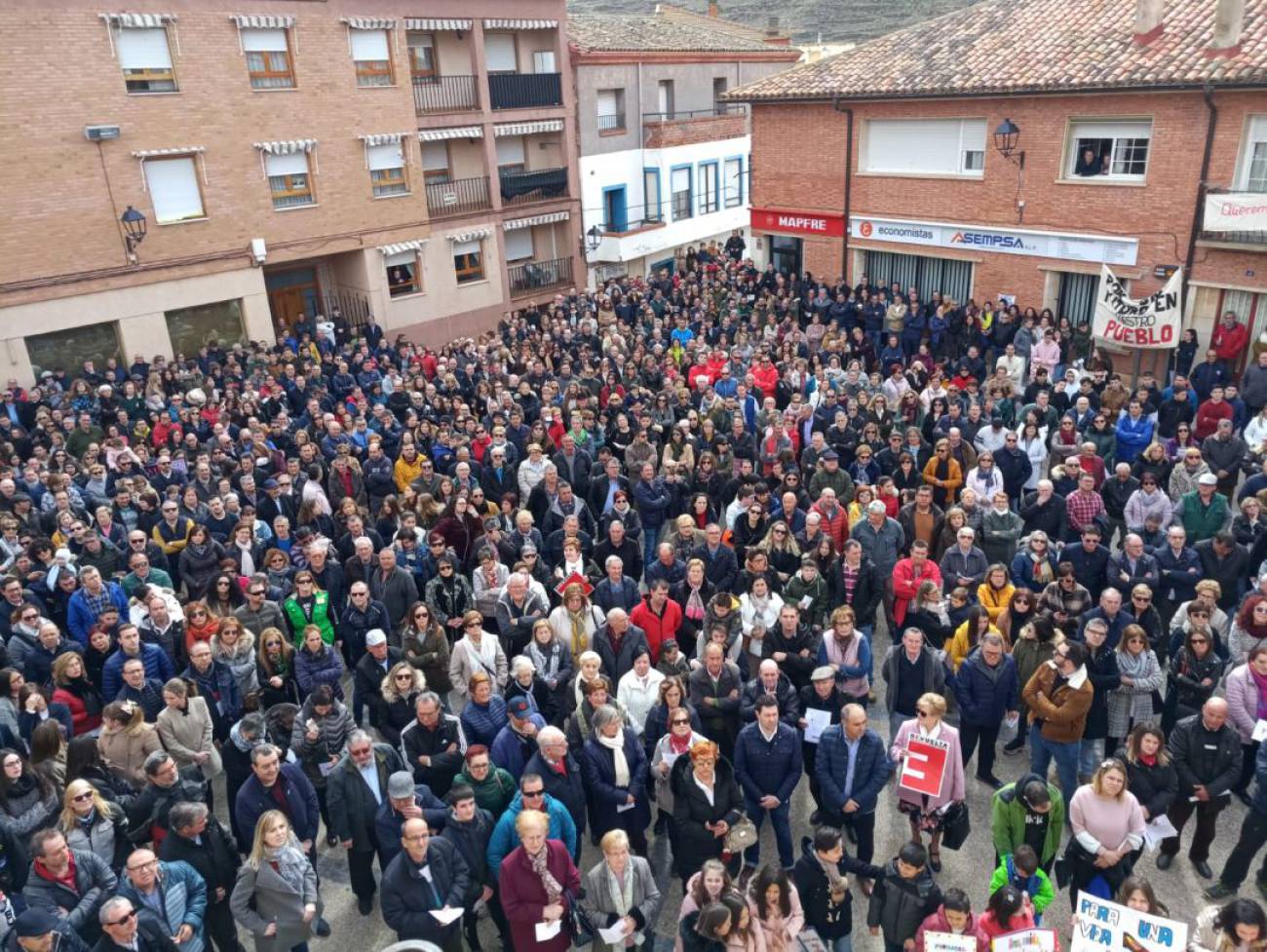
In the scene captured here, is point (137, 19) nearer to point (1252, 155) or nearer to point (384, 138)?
point (384, 138)

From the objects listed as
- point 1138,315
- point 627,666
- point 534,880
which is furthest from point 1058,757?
point 1138,315

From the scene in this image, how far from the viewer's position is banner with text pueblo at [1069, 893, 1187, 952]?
16.0 ft

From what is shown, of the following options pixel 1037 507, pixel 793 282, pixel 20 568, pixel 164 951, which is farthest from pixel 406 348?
pixel 164 951

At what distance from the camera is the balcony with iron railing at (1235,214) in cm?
1516

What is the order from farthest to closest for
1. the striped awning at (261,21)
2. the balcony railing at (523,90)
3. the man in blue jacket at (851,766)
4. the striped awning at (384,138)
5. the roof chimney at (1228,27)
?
the balcony railing at (523,90) → the striped awning at (384,138) → the striped awning at (261,21) → the roof chimney at (1228,27) → the man in blue jacket at (851,766)

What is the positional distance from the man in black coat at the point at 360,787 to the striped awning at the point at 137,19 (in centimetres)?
1798

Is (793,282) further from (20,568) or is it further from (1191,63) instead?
(20,568)

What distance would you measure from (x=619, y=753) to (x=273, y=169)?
1926 centimetres

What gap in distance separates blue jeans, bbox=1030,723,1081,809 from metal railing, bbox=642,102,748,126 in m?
27.8

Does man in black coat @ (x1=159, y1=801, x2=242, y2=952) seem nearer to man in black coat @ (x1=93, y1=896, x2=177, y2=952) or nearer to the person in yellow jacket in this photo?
man in black coat @ (x1=93, y1=896, x2=177, y2=952)

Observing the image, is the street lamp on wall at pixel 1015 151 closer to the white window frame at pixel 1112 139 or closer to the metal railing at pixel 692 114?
the white window frame at pixel 1112 139

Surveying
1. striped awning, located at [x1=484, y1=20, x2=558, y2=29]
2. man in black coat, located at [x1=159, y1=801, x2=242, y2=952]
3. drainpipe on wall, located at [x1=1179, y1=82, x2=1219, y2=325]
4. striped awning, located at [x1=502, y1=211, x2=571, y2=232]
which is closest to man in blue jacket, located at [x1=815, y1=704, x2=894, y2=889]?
man in black coat, located at [x1=159, y1=801, x2=242, y2=952]

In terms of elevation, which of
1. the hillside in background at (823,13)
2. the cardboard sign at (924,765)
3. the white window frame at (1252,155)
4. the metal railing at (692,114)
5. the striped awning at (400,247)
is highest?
the hillside in background at (823,13)

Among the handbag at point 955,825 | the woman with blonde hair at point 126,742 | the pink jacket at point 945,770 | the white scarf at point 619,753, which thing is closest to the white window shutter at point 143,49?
the woman with blonde hair at point 126,742
